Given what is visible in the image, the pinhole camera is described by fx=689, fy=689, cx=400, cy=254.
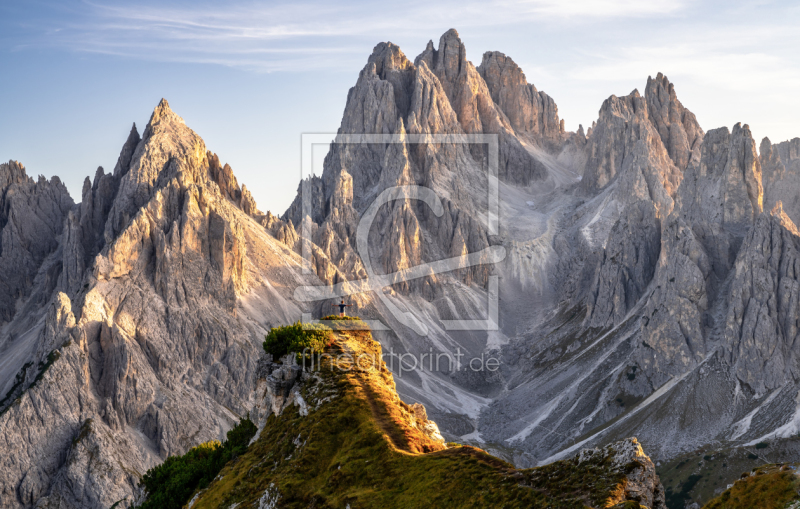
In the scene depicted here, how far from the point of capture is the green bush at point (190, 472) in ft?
161

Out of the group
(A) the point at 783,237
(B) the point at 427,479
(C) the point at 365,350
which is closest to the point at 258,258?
(A) the point at 783,237

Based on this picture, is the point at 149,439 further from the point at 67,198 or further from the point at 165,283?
the point at 67,198

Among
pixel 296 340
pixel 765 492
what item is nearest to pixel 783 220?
pixel 296 340

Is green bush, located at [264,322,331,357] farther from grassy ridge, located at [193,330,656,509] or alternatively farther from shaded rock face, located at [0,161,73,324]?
shaded rock face, located at [0,161,73,324]

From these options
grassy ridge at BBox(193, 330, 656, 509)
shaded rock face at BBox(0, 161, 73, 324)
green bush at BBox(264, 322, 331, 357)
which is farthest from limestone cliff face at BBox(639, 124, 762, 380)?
shaded rock face at BBox(0, 161, 73, 324)

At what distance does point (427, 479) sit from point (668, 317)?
12931 centimetres

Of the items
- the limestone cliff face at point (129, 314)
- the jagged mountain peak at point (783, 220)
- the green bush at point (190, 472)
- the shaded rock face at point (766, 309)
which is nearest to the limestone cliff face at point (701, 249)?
the jagged mountain peak at point (783, 220)

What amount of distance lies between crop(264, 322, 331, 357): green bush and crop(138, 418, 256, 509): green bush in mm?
7372

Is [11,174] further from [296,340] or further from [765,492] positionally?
[765,492]

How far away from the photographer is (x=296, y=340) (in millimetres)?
45938

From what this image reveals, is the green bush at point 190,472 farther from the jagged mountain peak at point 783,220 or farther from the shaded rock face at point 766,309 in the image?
the jagged mountain peak at point 783,220

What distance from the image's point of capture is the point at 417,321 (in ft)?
650

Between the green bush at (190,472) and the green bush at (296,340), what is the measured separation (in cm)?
737

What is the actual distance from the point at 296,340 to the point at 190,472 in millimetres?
14340
